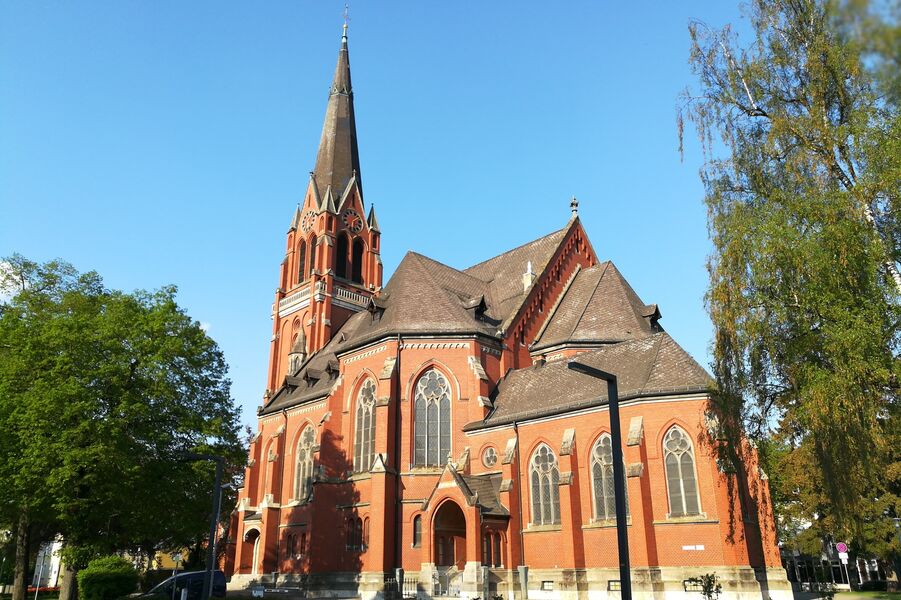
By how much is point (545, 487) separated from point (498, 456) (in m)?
2.77

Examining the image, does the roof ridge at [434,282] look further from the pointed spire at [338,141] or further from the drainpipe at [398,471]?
the pointed spire at [338,141]

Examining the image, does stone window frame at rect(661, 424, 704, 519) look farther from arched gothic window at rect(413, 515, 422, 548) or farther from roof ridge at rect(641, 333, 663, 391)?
arched gothic window at rect(413, 515, 422, 548)

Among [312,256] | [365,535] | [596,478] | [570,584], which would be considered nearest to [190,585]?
[365,535]

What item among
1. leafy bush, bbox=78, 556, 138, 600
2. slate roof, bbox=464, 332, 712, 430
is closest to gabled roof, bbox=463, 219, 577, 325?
slate roof, bbox=464, 332, 712, 430

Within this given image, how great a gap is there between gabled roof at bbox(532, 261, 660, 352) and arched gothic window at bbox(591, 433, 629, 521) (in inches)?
307

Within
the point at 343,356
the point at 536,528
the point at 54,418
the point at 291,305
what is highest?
the point at 291,305

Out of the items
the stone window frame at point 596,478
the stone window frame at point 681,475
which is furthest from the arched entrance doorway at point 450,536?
the stone window frame at point 681,475

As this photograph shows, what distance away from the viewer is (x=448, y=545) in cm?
2844

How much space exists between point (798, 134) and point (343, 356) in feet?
78.9

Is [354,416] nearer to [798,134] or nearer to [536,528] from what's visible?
[536,528]

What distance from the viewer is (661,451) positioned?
2538 centimetres

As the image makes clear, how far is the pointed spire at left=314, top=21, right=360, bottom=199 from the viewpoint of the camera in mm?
51781

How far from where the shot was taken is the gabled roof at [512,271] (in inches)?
1453

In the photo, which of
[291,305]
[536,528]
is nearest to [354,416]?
[536,528]
